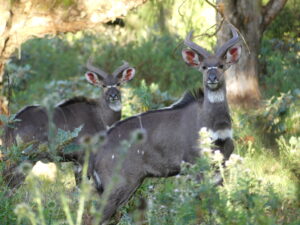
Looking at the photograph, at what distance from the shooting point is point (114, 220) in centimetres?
614

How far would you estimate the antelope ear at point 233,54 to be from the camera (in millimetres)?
6777

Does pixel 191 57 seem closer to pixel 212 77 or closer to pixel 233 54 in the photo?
pixel 233 54

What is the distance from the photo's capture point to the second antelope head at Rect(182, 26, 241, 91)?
6.43 metres

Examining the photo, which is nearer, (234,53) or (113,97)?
(234,53)

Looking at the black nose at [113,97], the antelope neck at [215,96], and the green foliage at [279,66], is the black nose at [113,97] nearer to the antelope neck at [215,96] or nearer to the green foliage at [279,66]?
the antelope neck at [215,96]

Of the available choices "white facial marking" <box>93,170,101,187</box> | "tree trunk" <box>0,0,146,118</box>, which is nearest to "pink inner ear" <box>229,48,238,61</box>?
"tree trunk" <box>0,0,146,118</box>

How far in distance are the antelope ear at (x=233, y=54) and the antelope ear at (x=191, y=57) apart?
295mm

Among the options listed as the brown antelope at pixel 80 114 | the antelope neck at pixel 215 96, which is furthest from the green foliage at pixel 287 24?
the antelope neck at pixel 215 96

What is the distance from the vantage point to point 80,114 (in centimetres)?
843

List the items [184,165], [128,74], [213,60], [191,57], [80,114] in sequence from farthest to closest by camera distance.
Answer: [128,74] → [80,114] → [191,57] → [213,60] → [184,165]

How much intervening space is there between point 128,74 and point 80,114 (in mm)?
1163

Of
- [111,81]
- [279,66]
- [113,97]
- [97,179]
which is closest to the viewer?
[97,179]

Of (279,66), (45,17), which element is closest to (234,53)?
(45,17)

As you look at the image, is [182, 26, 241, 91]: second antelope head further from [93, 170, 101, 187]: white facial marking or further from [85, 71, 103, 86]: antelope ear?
[85, 71, 103, 86]: antelope ear
